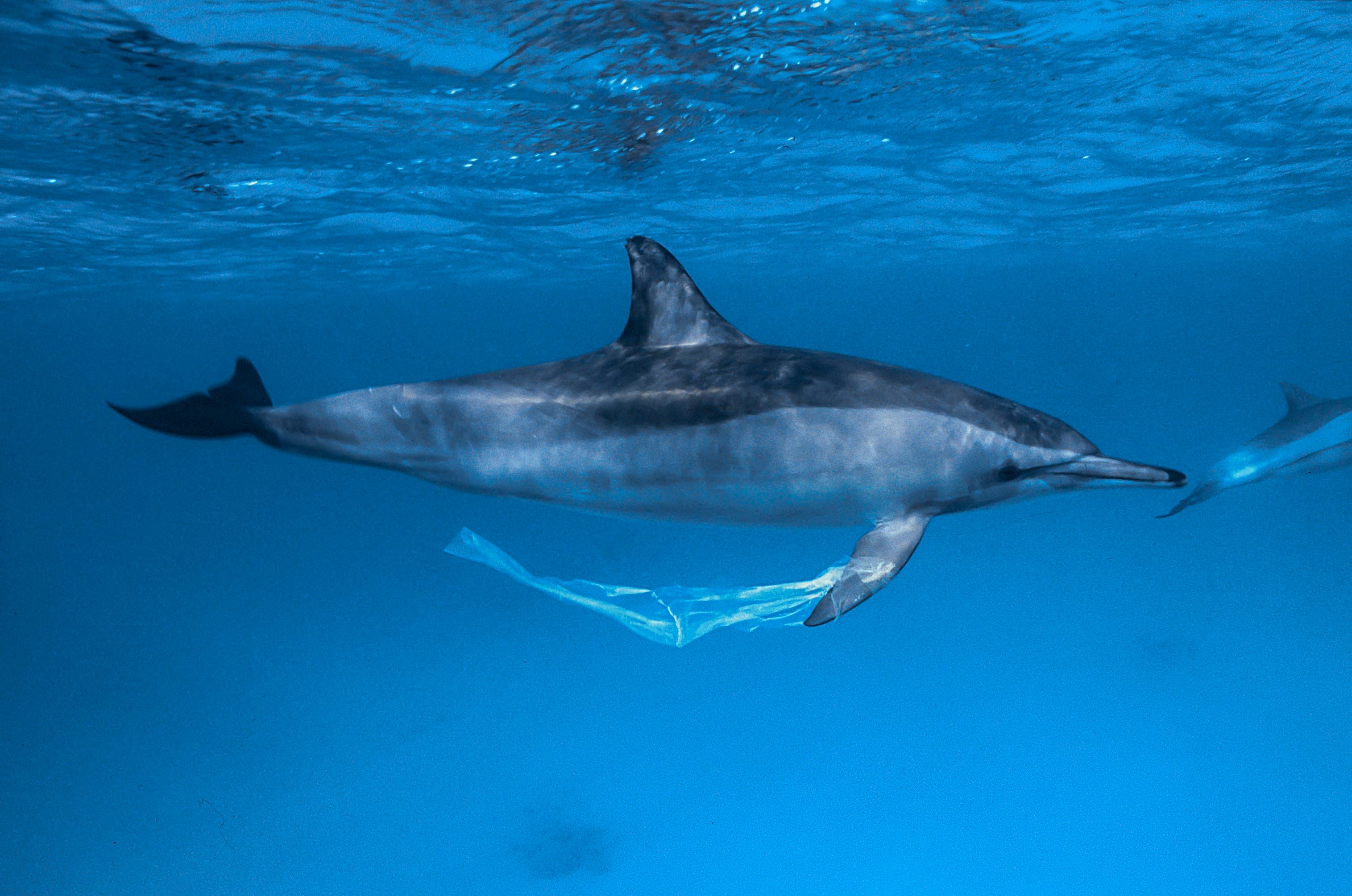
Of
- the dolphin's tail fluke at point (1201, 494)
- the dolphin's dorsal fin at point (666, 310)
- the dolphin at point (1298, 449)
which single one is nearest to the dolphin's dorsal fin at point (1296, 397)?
the dolphin at point (1298, 449)

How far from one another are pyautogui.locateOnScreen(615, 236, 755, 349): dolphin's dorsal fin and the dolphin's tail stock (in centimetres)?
210

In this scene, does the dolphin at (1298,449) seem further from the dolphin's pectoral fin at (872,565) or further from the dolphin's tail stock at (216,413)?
the dolphin's tail stock at (216,413)

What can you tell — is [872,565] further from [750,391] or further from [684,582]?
[684,582]

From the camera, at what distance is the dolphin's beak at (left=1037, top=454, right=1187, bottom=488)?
370cm

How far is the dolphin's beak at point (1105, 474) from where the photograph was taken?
3.70 m

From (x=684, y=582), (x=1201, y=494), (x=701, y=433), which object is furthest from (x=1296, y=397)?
(x=684, y=582)

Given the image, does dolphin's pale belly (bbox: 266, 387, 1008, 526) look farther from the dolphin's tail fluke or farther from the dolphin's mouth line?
the dolphin's tail fluke

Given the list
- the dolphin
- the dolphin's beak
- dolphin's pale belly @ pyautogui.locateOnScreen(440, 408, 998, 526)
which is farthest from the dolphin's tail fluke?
dolphin's pale belly @ pyautogui.locateOnScreen(440, 408, 998, 526)

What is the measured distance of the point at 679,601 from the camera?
507 centimetres

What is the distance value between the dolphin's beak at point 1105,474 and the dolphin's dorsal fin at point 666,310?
1787 mm

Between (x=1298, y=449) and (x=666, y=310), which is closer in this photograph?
(x=666, y=310)

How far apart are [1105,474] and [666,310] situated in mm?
2433

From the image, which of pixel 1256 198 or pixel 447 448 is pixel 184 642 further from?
pixel 1256 198

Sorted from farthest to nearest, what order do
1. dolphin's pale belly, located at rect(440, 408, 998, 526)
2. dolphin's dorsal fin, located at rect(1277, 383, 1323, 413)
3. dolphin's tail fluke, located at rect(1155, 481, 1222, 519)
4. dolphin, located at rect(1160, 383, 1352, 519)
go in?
1. dolphin's dorsal fin, located at rect(1277, 383, 1323, 413)
2. dolphin, located at rect(1160, 383, 1352, 519)
3. dolphin's tail fluke, located at rect(1155, 481, 1222, 519)
4. dolphin's pale belly, located at rect(440, 408, 998, 526)
